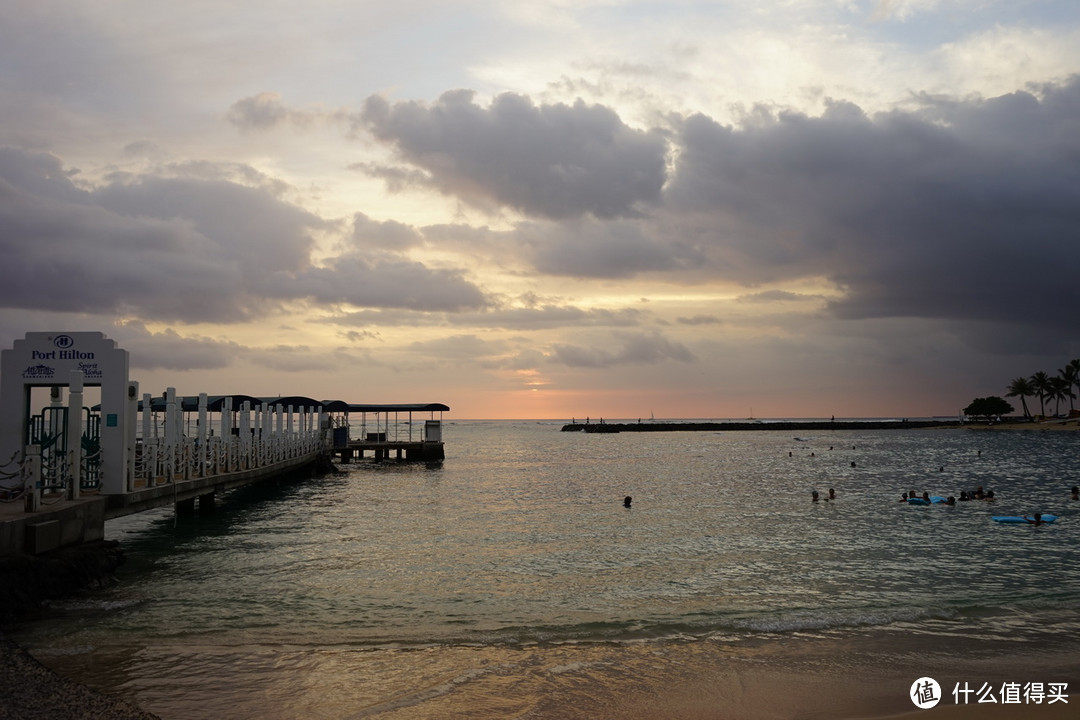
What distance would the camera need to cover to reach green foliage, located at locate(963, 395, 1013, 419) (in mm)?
167125

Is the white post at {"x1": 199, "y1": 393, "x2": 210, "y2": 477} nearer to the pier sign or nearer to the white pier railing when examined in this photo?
the white pier railing

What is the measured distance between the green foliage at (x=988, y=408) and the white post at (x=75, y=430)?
18966 cm

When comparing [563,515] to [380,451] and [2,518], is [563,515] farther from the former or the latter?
[380,451]

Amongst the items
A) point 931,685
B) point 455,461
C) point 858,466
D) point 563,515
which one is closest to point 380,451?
point 455,461

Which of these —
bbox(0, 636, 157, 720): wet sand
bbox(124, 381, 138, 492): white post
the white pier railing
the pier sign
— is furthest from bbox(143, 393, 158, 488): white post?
bbox(0, 636, 157, 720): wet sand

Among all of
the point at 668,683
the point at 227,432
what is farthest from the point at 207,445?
the point at 668,683

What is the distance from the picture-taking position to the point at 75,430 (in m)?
15.9

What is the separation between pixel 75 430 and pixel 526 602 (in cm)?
1044

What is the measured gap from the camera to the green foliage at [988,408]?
167125mm

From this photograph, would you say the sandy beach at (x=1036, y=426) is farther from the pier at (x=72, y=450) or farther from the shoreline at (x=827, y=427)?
the pier at (x=72, y=450)

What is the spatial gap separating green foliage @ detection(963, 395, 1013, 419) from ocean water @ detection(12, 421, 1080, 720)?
513 ft

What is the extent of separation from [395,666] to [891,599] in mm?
10695

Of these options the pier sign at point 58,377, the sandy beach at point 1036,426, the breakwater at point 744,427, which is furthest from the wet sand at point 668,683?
the breakwater at point 744,427

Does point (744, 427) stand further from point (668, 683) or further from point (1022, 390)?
point (668, 683)
